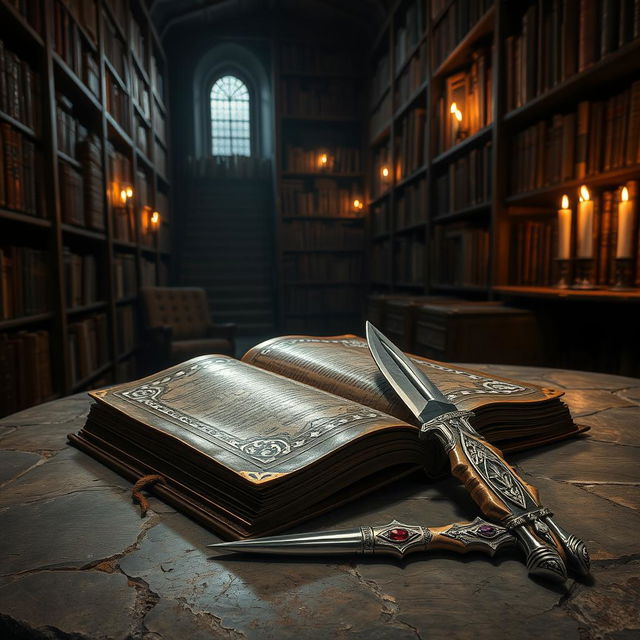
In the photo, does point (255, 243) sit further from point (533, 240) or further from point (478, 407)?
point (478, 407)

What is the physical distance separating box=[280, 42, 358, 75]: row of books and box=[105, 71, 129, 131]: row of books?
2.83 meters

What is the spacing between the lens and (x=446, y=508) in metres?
0.48

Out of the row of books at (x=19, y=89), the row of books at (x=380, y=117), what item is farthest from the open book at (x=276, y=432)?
the row of books at (x=380, y=117)

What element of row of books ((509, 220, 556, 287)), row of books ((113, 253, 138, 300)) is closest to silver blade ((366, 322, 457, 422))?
row of books ((509, 220, 556, 287))

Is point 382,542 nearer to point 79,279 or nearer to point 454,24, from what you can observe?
point 79,279

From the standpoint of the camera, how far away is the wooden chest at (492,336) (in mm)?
2314

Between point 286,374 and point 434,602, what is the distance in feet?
1.79

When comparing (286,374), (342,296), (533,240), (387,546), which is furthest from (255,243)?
(387,546)

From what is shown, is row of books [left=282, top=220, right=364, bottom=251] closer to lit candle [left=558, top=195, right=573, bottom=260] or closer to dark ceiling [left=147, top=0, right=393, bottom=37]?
dark ceiling [left=147, top=0, right=393, bottom=37]

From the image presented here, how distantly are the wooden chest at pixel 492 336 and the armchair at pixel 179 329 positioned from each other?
2481 mm

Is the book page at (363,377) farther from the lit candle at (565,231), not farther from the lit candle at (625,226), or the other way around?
the lit candle at (565,231)

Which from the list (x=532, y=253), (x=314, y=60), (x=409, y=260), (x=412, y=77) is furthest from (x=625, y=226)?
(x=314, y=60)

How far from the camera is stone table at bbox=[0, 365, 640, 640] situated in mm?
319

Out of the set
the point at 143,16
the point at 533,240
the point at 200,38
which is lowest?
the point at 533,240
